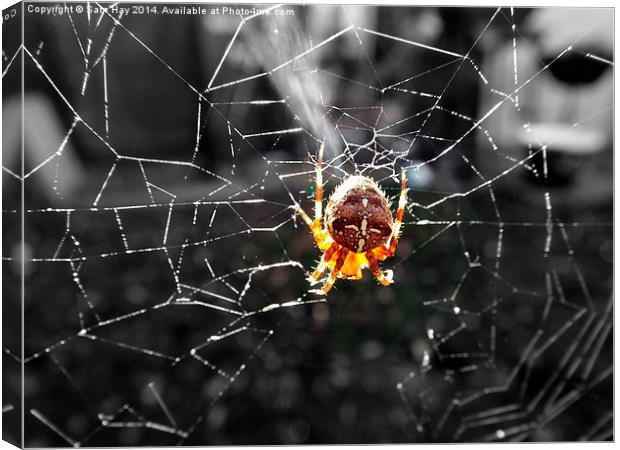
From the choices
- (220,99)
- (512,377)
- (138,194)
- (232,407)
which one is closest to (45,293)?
(138,194)

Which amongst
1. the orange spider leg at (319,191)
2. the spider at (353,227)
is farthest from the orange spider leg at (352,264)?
the orange spider leg at (319,191)

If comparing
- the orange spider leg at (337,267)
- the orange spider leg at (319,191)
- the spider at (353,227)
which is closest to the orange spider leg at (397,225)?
the spider at (353,227)

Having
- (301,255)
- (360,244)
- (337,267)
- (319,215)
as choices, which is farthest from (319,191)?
(301,255)

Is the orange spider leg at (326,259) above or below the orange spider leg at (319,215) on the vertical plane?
below

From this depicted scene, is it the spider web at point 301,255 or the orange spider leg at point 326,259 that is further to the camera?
the spider web at point 301,255

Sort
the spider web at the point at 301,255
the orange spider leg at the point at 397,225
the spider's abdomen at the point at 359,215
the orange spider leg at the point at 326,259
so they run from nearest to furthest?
1. the spider's abdomen at the point at 359,215
2. the orange spider leg at the point at 397,225
3. the orange spider leg at the point at 326,259
4. the spider web at the point at 301,255

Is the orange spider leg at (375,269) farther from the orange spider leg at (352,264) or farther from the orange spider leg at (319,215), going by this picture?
the orange spider leg at (319,215)

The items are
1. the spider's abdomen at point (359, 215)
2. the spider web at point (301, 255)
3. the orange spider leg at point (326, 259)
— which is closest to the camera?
the spider's abdomen at point (359, 215)
